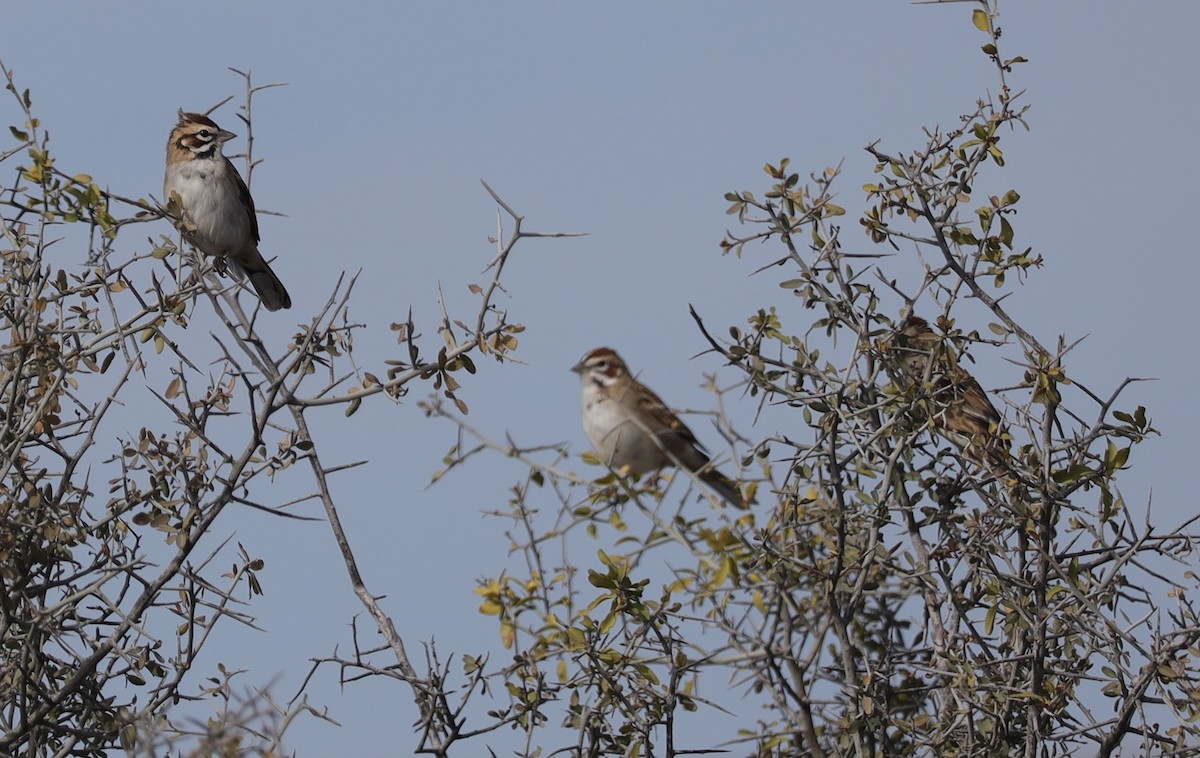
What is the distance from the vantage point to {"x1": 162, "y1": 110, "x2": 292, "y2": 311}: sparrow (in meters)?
8.76

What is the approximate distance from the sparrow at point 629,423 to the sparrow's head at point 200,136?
3838 millimetres

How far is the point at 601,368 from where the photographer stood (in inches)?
240

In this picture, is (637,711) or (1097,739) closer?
(637,711)

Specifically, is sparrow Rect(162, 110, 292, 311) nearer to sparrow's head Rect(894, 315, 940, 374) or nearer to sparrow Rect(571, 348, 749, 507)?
sparrow Rect(571, 348, 749, 507)

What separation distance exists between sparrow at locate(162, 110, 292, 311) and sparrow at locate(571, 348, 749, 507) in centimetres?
349

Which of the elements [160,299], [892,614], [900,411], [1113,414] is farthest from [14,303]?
[1113,414]

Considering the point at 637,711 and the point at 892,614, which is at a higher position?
the point at 892,614

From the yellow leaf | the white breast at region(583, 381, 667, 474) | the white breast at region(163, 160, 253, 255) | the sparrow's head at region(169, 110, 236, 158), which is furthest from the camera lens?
the sparrow's head at region(169, 110, 236, 158)

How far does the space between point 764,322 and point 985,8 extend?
68.5 inches

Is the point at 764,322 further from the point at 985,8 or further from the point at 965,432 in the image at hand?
the point at 965,432

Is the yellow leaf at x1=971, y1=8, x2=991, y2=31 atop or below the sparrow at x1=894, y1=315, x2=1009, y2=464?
atop

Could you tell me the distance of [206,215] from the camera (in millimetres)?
8727

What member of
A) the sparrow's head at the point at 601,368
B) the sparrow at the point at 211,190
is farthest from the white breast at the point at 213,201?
the sparrow's head at the point at 601,368

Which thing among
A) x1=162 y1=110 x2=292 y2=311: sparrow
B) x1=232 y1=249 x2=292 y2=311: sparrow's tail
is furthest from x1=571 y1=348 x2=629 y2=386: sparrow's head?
x1=232 y1=249 x2=292 y2=311: sparrow's tail
